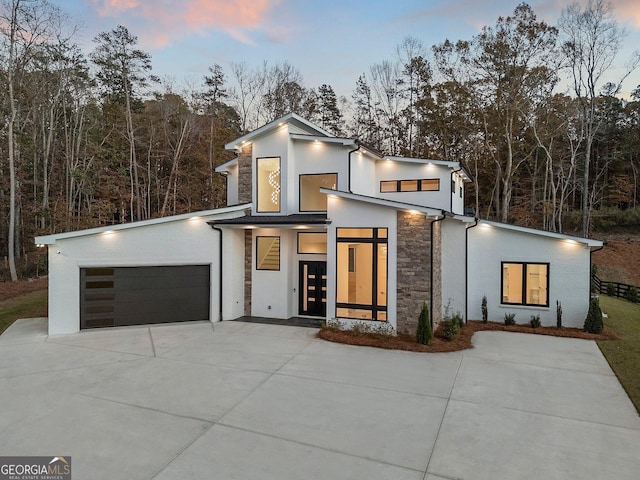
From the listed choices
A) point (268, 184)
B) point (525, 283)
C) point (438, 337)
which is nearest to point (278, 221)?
point (268, 184)

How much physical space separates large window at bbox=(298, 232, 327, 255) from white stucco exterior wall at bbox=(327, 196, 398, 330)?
130 centimetres

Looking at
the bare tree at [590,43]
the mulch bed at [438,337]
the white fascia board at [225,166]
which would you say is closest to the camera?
the mulch bed at [438,337]

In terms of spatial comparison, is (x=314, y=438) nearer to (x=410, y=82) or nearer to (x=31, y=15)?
(x=31, y=15)

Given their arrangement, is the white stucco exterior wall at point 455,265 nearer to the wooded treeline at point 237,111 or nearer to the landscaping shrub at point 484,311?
the landscaping shrub at point 484,311

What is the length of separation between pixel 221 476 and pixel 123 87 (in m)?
27.1

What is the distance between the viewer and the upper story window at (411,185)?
540 inches

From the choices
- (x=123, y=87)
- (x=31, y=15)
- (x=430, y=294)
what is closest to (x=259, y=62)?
(x=123, y=87)

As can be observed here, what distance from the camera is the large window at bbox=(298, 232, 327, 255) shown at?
1166 centimetres

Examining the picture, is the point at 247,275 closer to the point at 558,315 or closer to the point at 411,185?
the point at 411,185

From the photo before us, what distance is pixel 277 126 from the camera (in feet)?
39.5

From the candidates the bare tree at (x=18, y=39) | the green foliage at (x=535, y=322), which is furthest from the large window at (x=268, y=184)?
the bare tree at (x=18, y=39)

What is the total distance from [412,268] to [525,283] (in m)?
4.32

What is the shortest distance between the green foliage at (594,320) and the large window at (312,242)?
7770mm

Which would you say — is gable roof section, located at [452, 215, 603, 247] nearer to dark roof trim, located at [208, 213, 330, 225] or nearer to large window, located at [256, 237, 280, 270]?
dark roof trim, located at [208, 213, 330, 225]
